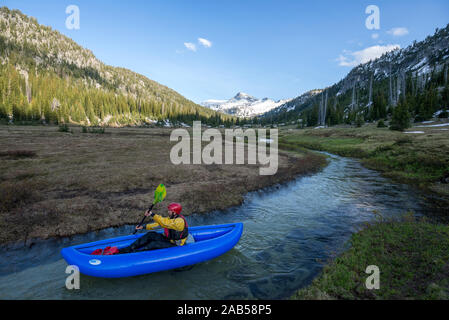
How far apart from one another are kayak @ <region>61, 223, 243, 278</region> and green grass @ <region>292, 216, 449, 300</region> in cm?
359

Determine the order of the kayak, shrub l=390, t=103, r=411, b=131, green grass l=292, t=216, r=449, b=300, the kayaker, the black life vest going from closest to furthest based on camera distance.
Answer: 1. green grass l=292, t=216, r=449, b=300
2. the kayak
3. the kayaker
4. the black life vest
5. shrub l=390, t=103, r=411, b=131

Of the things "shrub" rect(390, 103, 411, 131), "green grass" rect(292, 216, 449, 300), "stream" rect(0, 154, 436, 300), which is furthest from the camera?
"shrub" rect(390, 103, 411, 131)

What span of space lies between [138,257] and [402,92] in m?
128

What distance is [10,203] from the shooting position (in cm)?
1253

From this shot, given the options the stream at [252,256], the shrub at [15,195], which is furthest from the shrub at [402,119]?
the shrub at [15,195]

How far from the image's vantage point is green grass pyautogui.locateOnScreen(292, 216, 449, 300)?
6406mm

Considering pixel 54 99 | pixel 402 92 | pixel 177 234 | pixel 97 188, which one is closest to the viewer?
pixel 177 234

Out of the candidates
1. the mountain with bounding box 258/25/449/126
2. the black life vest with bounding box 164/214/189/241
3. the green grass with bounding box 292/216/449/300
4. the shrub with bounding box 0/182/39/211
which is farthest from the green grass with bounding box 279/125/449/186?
the shrub with bounding box 0/182/39/211

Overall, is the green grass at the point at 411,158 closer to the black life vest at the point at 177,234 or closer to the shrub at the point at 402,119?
the shrub at the point at 402,119

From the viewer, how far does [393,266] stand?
7.55 metres

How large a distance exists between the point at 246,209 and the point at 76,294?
10.3 m

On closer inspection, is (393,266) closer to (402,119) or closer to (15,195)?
(15,195)

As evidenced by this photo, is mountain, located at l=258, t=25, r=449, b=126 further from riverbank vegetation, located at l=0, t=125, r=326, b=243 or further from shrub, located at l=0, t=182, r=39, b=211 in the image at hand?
shrub, located at l=0, t=182, r=39, b=211

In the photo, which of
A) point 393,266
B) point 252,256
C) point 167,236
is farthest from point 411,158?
point 167,236
